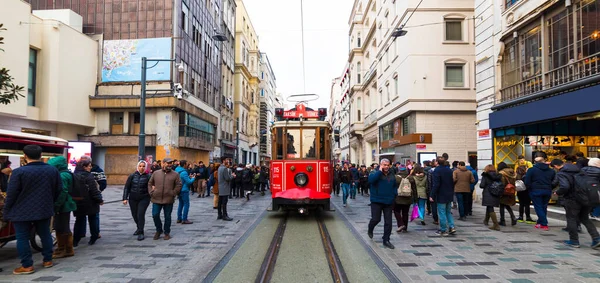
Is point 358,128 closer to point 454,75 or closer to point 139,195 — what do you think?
point 454,75

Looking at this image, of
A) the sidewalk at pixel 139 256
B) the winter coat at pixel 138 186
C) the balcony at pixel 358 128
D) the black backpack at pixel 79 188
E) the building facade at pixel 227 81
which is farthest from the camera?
the balcony at pixel 358 128

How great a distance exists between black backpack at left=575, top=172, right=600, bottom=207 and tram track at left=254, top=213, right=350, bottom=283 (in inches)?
184

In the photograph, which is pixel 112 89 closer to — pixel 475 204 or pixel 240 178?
pixel 240 178

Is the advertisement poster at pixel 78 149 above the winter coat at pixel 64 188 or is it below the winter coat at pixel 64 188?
above

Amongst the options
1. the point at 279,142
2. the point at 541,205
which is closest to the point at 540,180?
the point at 541,205

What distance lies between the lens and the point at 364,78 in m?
39.8

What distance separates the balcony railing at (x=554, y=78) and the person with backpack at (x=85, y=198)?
458 inches

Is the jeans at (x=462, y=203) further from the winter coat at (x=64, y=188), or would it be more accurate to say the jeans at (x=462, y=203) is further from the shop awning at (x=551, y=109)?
the winter coat at (x=64, y=188)

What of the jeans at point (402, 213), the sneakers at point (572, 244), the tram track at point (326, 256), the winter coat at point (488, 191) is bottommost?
the tram track at point (326, 256)

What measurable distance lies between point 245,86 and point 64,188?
46.4 meters

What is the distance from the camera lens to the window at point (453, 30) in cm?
2277

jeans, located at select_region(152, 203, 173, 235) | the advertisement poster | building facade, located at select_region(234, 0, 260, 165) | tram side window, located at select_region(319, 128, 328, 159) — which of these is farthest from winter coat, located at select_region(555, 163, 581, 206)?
building facade, located at select_region(234, 0, 260, 165)

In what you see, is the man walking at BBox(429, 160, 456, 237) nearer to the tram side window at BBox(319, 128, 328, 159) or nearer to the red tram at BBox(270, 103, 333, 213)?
the red tram at BBox(270, 103, 333, 213)

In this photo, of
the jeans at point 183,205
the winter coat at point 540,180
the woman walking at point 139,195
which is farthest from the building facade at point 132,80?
the winter coat at point 540,180
